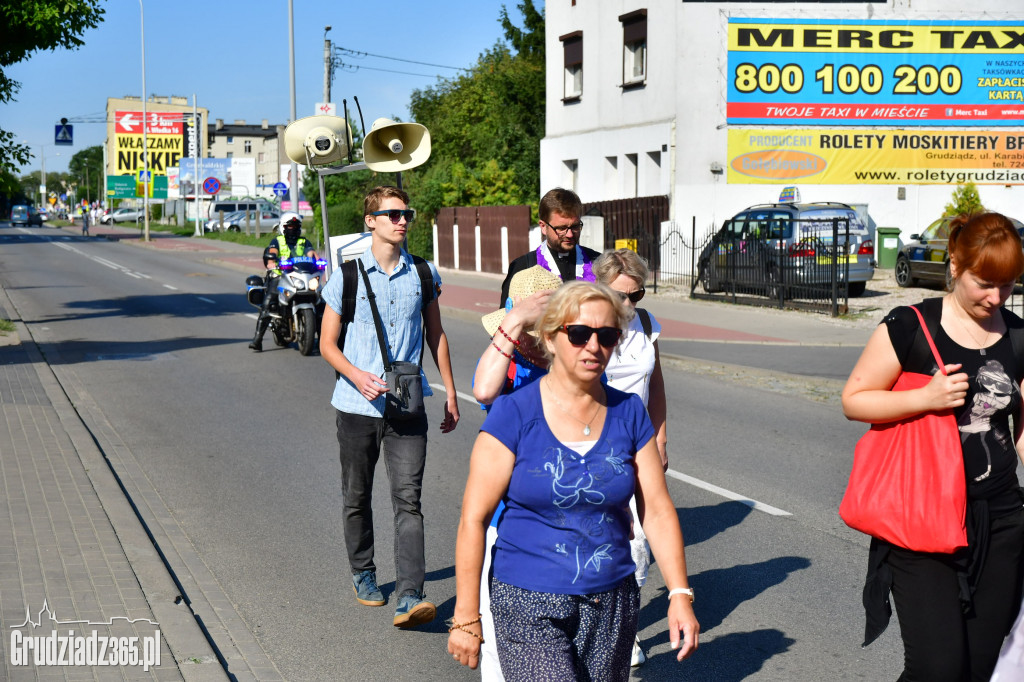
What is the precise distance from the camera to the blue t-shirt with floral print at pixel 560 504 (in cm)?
298

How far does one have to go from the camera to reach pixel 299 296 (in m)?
14.8

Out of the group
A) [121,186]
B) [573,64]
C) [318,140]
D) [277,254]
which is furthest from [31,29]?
[121,186]

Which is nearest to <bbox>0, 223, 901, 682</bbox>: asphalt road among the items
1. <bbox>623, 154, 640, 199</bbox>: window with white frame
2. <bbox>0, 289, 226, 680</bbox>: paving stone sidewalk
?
<bbox>0, 289, 226, 680</bbox>: paving stone sidewalk

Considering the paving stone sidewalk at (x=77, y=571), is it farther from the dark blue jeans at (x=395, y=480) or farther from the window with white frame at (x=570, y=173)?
the window with white frame at (x=570, y=173)

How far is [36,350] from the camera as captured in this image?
15273mm

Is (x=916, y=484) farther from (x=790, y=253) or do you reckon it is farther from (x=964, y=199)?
(x=964, y=199)

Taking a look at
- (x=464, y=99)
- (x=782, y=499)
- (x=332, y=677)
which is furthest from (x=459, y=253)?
(x=332, y=677)

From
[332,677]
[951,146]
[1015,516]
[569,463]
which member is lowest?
[332,677]

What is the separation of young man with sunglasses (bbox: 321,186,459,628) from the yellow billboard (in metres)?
25.6

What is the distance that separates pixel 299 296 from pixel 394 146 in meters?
8.40

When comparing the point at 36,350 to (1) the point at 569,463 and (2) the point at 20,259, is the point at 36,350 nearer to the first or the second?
(1) the point at 569,463

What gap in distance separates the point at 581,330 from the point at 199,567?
3.71 meters

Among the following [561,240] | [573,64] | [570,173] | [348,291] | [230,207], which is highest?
[573,64]

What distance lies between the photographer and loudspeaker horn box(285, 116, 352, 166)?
711cm
